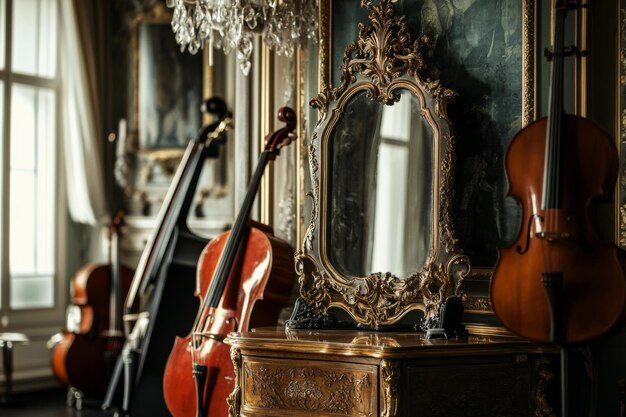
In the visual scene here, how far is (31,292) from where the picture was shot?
688cm

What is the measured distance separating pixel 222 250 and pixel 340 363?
1.07m

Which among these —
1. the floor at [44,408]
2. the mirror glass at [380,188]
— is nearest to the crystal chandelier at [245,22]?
the mirror glass at [380,188]

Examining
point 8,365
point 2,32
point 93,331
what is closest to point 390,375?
point 93,331

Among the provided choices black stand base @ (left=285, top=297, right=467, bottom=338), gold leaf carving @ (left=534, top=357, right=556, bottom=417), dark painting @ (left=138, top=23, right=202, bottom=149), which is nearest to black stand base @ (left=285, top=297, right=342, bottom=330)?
black stand base @ (left=285, top=297, right=467, bottom=338)

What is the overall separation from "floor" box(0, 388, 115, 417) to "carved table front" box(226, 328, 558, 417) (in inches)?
95.0

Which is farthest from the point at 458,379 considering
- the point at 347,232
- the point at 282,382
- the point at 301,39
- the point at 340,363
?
the point at 301,39

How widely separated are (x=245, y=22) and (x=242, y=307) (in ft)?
4.38

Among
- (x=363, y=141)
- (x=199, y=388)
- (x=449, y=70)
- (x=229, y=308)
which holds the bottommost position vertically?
(x=199, y=388)

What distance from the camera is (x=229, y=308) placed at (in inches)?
167

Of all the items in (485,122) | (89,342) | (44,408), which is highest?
→ (485,122)

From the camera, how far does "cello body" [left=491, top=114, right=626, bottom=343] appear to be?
127 inches

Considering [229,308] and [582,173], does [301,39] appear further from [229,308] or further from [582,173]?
[582,173]

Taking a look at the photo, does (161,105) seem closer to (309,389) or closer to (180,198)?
(180,198)

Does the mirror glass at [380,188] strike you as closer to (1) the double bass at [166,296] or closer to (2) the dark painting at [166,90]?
(1) the double bass at [166,296]
